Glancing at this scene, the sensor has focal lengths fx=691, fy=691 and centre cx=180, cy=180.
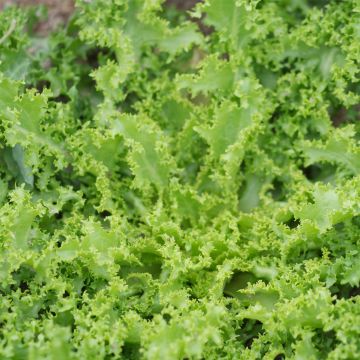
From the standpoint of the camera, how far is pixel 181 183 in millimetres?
4164

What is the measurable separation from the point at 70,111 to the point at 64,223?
701 mm

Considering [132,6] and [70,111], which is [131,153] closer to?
[70,111]

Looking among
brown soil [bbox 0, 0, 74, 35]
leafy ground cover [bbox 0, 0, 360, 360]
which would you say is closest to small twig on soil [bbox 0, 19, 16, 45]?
leafy ground cover [bbox 0, 0, 360, 360]

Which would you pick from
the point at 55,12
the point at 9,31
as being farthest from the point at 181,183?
the point at 55,12

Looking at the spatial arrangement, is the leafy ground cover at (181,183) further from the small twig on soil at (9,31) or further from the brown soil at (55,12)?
the brown soil at (55,12)

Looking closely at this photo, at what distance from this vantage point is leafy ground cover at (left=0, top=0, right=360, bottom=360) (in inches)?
131

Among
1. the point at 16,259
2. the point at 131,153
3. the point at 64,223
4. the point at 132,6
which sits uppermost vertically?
the point at 132,6

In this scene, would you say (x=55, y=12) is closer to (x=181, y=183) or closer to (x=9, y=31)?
A: (x=9, y=31)

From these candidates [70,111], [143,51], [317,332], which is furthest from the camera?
[143,51]

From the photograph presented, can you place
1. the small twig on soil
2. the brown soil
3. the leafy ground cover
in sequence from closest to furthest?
the leafy ground cover, the small twig on soil, the brown soil

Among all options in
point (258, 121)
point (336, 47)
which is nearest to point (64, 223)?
point (258, 121)

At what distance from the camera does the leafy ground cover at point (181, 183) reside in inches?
131

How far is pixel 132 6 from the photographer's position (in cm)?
433

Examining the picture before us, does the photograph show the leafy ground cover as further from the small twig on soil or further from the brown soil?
the brown soil
